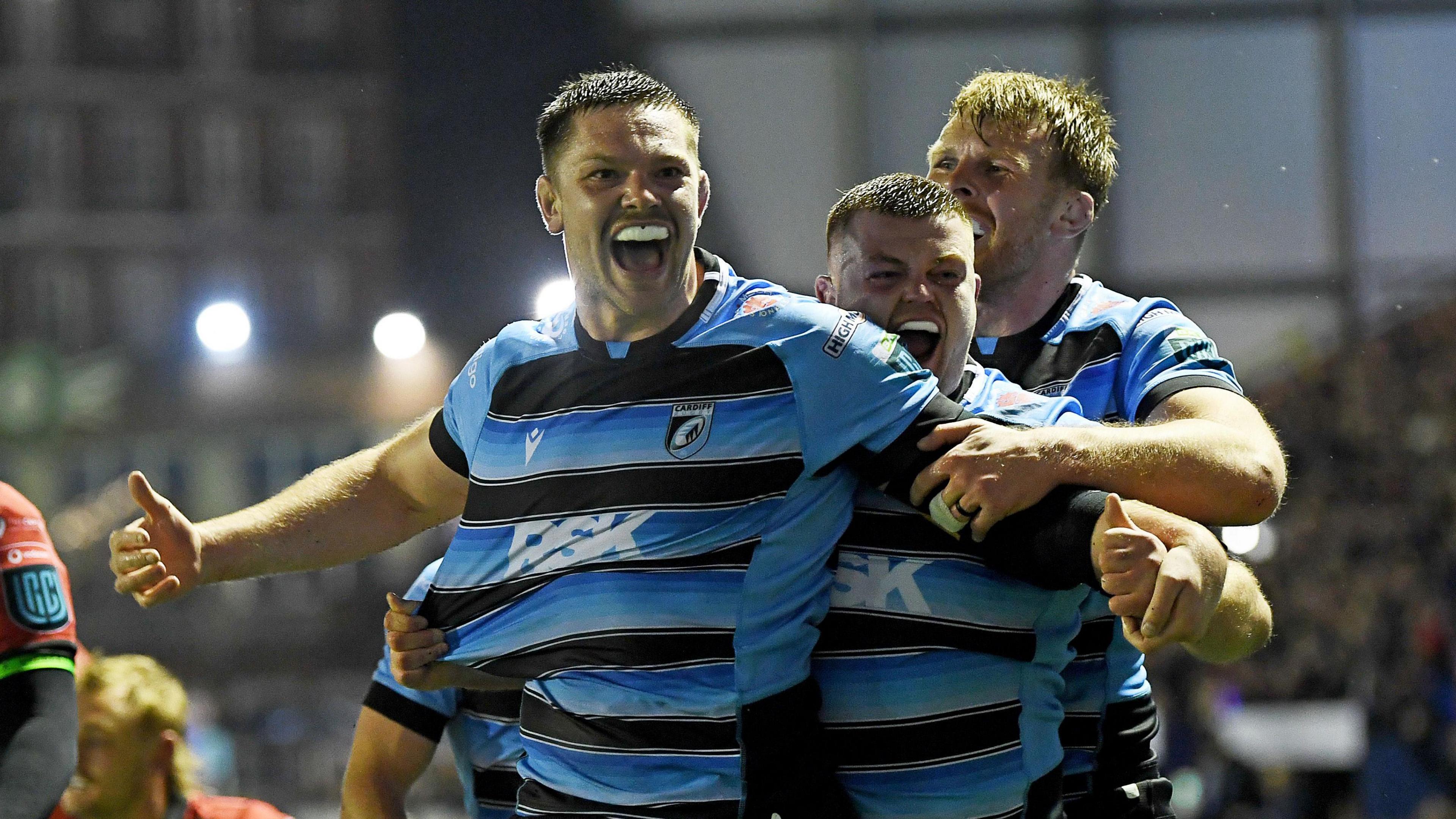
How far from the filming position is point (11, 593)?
6.46ft

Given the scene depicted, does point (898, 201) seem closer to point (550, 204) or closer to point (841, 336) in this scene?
point (841, 336)

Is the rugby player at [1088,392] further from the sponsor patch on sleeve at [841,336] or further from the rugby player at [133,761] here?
the rugby player at [133,761]

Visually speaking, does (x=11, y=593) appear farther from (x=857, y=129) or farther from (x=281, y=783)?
(x=281, y=783)

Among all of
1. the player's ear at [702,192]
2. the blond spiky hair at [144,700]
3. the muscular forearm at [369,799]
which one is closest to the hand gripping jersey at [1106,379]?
the player's ear at [702,192]

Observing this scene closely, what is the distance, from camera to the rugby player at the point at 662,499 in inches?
64.2

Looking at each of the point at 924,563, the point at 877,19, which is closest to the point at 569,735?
the point at 924,563

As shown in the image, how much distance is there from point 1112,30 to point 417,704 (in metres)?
5.15

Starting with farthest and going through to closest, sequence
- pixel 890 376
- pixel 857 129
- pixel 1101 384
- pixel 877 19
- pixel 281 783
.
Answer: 1. pixel 281 783
2. pixel 877 19
3. pixel 857 129
4. pixel 1101 384
5. pixel 890 376

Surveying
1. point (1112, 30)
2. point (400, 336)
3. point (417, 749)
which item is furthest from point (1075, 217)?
point (400, 336)

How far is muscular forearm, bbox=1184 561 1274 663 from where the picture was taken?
173cm

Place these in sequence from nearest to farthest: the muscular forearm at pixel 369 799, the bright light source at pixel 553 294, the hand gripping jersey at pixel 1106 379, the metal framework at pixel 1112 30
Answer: the hand gripping jersey at pixel 1106 379 < the muscular forearm at pixel 369 799 < the bright light source at pixel 553 294 < the metal framework at pixel 1112 30

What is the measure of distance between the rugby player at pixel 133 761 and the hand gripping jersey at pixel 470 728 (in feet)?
0.94

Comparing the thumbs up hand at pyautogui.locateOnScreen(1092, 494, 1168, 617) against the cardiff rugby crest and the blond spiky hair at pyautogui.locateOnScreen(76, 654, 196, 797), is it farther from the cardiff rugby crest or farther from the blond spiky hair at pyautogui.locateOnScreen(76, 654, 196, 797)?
the blond spiky hair at pyautogui.locateOnScreen(76, 654, 196, 797)

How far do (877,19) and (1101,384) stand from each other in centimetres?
494
